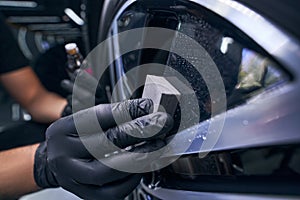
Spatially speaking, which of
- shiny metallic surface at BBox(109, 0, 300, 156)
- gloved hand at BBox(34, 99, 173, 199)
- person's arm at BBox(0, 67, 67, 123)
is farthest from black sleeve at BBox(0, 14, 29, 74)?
shiny metallic surface at BBox(109, 0, 300, 156)

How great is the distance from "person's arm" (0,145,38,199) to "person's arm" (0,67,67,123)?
1.61 ft

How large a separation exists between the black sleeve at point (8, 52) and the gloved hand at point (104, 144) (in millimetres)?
912

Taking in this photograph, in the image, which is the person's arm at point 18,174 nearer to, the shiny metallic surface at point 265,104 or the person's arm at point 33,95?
the person's arm at point 33,95

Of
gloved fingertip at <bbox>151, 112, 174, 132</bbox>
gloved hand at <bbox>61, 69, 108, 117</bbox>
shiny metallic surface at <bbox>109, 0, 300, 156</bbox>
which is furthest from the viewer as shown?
gloved hand at <bbox>61, 69, 108, 117</bbox>

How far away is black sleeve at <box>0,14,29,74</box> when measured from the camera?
155cm

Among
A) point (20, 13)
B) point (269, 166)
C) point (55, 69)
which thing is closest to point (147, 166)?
point (269, 166)

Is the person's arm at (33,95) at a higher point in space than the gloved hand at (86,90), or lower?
lower

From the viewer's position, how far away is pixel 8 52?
1563mm

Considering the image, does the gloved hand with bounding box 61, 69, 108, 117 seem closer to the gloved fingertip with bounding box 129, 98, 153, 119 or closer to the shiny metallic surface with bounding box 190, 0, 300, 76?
the gloved fingertip with bounding box 129, 98, 153, 119

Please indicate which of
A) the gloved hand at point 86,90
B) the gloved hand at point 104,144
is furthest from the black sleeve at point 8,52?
the gloved hand at point 104,144

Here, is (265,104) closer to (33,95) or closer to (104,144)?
(104,144)

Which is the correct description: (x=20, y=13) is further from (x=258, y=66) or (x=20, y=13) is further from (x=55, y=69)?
(x=258, y=66)

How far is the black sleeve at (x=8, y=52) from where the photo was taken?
155 cm

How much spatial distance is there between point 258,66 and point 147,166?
1.02ft
